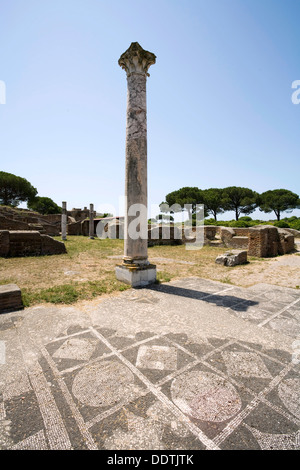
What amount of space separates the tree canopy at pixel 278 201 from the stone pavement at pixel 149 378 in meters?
44.7

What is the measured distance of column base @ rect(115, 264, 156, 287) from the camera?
5617 millimetres

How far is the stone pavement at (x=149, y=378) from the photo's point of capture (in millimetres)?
1646

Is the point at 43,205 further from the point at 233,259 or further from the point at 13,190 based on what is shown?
the point at 233,259

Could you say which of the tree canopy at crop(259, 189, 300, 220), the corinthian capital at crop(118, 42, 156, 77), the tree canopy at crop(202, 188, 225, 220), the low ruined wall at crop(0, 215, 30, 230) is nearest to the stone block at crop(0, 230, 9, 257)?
the low ruined wall at crop(0, 215, 30, 230)

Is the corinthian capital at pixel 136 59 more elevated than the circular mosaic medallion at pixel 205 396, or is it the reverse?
the corinthian capital at pixel 136 59

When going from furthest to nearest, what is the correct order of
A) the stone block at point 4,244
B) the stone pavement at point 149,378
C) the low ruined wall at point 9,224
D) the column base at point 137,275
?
the low ruined wall at point 9,224
the stone block at point 4,244
the column base at point 137,275
the stone pavement at point 149,378

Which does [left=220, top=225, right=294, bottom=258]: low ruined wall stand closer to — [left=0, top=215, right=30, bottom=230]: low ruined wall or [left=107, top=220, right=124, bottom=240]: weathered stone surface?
[left=107, top=220, right=124, bottom=240]: weathered stone surface

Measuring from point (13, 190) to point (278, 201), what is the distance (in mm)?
51040

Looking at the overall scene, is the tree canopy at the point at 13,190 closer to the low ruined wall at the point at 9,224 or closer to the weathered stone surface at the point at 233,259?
the low ruined wall at the point at 9,224

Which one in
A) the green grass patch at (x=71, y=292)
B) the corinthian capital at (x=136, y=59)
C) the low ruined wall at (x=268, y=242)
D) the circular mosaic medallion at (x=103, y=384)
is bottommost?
the circular mosaic medallion at (x=103, y=384)

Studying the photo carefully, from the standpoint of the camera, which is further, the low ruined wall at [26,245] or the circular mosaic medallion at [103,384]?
the low ruined wall at [26,245]

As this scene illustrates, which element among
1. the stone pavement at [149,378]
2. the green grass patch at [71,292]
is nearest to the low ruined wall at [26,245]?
the green grass patch at [71,292]

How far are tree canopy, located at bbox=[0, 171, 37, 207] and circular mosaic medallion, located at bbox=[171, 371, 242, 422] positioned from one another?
156ft
